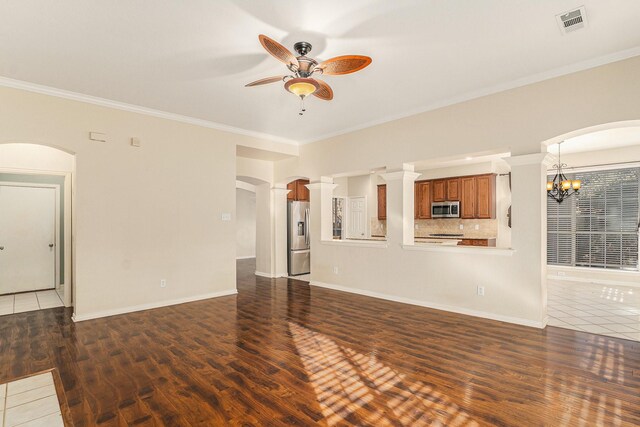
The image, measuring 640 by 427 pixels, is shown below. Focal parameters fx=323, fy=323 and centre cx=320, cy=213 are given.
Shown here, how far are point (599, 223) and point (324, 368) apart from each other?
292 inches

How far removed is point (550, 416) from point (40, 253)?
7867 mm

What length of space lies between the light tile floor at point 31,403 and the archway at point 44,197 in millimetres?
2310

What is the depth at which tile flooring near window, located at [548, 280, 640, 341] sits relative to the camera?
3938 mm

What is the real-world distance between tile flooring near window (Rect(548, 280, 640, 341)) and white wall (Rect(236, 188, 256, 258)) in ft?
29.8

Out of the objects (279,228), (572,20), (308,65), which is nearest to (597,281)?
(572,20)

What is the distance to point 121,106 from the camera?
468 cm

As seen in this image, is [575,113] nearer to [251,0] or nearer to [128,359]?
[251,0]

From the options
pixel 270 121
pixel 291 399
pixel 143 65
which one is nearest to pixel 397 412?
Result: pixel 291 399

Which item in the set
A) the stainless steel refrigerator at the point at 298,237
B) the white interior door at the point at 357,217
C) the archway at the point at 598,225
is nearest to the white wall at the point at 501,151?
the archway at the point at 598,225

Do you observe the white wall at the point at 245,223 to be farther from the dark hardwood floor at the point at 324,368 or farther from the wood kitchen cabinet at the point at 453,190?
the dark hardwood floor at the point at 324,368

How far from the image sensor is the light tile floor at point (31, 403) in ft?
7.08

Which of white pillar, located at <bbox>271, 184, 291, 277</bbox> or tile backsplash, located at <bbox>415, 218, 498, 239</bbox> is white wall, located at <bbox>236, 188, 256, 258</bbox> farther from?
tile backsplash, located at <bbox>415, 218, 498, 239</bbox>

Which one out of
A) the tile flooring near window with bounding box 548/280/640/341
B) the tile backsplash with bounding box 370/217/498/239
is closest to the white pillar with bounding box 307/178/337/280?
the tile backsplash with bounding box 370/217/498/239

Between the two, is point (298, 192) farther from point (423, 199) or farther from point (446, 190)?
point (446, 190)
